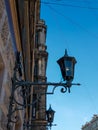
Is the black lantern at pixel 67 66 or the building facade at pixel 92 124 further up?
the building facade at pixel 92 124

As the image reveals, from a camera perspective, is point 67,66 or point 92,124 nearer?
point 67,66

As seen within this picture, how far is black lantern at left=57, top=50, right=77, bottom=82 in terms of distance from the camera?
15.8 ft

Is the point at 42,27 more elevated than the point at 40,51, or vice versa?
the point at 42,27

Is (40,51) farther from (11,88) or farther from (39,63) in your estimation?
(11,88)

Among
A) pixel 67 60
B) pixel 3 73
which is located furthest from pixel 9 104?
pixel 67 60

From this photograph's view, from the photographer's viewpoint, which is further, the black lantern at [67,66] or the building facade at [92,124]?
the building facade at [92,124]

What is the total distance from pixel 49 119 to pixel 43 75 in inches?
560

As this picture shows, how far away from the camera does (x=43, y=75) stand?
24.2m

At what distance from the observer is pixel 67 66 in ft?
16.0

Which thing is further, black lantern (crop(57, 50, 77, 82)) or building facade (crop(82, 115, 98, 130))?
building facade (crop(82, 115, 98, 130))

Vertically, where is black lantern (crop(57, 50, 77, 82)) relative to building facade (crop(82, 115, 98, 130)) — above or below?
below

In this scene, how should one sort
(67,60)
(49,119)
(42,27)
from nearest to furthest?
(67,60) → (49,119) → (42,27)

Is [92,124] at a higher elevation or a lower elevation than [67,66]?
higher

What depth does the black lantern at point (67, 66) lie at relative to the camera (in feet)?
15.8
